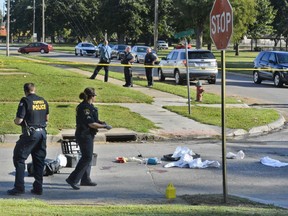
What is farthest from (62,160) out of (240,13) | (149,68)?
(240,13)

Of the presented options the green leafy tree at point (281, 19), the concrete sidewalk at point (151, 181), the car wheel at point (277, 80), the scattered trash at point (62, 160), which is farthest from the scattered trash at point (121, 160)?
the green leafy tree at point (281, 19)

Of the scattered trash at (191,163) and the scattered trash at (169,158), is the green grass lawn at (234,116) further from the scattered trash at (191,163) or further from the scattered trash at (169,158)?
the scattered trash at (191,163)

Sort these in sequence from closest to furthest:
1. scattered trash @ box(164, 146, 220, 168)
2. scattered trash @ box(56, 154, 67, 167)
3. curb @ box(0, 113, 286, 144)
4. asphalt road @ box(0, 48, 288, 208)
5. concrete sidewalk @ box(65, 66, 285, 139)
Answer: asphalt road @ box(0, 48, 288, 208) < scattered trash @ box(56, 154, 67, 167) < scattered trash @ box(164, 146, 220, 168) < curb @ box(0, 113, 286, 144) < concrete sidewalk @ box(65, 66, 285, 139)

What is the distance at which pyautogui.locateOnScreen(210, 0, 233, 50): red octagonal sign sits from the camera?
7801 mm

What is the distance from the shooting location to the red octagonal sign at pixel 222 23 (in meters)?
7.80

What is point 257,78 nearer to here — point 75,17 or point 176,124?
point 176,124

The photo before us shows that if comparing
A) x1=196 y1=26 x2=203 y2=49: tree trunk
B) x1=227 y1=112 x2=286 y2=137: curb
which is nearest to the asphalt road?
x1=227 y1=112 x2=286 y2=137: curb

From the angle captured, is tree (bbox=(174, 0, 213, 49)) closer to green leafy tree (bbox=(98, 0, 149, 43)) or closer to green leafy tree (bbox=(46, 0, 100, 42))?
green leafy tree (bbox=(98, 0, 149, 43))

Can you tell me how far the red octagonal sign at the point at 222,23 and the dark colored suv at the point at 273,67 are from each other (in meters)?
20.6

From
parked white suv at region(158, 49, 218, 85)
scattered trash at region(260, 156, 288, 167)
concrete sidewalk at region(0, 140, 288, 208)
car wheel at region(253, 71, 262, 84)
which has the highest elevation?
parked white suv at region(158, 49, 218, 85)

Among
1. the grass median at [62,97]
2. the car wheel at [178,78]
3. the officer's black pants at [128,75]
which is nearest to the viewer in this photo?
the grass median at [62,97]

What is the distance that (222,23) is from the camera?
314 inches

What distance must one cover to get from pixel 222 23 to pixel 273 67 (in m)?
22.0

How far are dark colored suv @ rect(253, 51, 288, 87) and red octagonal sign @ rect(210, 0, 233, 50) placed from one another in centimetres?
2060
